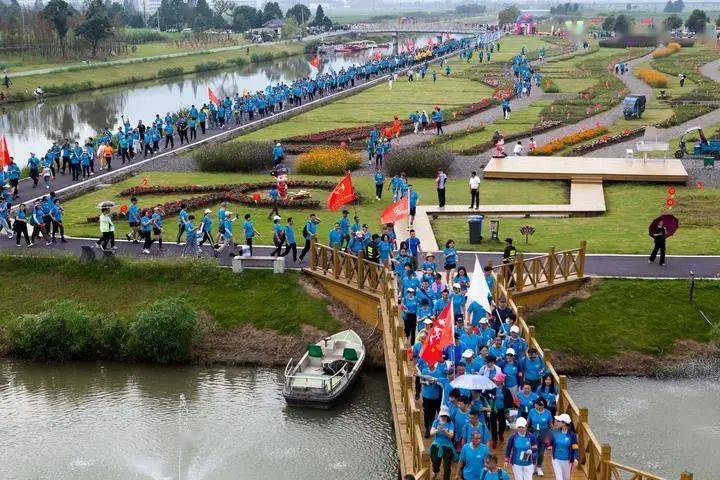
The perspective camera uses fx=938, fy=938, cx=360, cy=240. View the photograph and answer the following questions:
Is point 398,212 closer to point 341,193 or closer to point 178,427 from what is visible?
point 341,193

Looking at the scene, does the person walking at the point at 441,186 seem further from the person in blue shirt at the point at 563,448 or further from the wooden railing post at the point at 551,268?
the person in blue shirt at the point at 563,448

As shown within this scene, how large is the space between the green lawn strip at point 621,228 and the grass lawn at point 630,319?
2992 mm

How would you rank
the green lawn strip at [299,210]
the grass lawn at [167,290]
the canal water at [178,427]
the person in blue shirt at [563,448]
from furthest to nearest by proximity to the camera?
the green lawn strip at [299,210], the grass lawn at [167,290], the canal water at [178,427], the person in blue shirt at [563,448]

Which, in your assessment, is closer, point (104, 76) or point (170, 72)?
point (104, 76)

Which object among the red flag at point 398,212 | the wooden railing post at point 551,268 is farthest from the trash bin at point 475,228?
the red flag at point 398,212

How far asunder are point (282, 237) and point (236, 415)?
7.09 meters

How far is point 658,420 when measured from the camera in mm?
21297

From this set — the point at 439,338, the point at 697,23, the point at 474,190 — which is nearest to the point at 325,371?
the point at 439,338

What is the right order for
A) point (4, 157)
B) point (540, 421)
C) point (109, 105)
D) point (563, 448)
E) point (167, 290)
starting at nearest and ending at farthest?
point (563, 448)
point (540, 421)
point (167, 290)
point (4, 157)
point (109, 105)

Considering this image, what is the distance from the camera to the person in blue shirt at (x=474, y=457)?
1439 cm

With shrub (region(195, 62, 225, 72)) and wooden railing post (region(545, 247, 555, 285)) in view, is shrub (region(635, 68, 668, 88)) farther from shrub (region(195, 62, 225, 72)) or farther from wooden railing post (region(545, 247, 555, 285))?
shrub (region(195, 62, 225, 72))

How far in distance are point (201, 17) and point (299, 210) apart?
142m

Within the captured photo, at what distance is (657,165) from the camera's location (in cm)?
4062

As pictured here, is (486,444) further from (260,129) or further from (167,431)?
(260,129)
